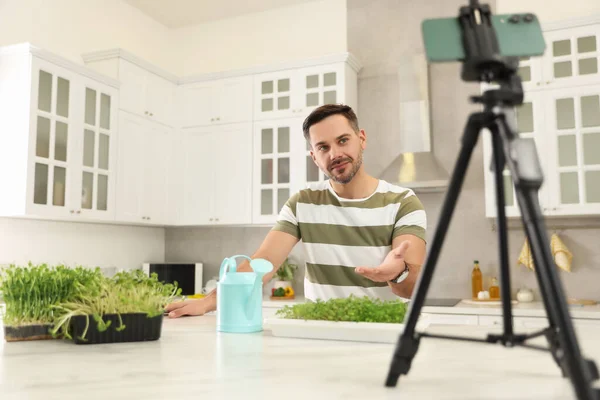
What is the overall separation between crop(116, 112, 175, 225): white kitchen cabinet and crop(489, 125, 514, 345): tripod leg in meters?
3.44

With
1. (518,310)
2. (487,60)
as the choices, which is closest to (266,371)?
(487,60)

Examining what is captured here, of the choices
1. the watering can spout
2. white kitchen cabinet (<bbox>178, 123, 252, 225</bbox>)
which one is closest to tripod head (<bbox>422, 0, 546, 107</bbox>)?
the watering can spout

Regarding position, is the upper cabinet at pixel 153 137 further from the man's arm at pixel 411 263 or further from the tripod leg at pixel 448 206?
the tripod leg at pixel 448 206

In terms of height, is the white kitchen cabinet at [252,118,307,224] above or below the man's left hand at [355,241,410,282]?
above

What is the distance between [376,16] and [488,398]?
3975 mm

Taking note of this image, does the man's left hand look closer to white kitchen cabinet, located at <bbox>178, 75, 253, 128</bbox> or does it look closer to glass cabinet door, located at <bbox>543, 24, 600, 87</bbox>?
glass cabinet door, located at <bbox>543, 24, 600, 87</bbox>

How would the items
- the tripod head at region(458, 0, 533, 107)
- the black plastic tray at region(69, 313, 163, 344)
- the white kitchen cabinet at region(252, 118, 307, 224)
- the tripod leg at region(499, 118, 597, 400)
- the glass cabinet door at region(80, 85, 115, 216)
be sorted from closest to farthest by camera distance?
the tripod leg at region(499, 118, 597, 400) → the tripod head at region(458, 0, 533, 107) → the black plastic tray at region(69, 313, 163, 344) → the glass cabinet door at region(80, 85, 115, 216) → the white kitchen cabinet at region(252, 118, 307, 224)

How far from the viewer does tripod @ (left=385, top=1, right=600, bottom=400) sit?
24.5 inches

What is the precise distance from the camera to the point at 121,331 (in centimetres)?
124

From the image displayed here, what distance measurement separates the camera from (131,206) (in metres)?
4.04

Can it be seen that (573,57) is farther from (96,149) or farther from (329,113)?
(96,149)

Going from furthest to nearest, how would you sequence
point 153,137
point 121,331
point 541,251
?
point 153,137
point 121,331
point 541,251

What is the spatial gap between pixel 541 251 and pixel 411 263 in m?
1.19

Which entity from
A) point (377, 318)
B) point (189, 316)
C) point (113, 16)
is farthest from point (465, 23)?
point (113, 16)
